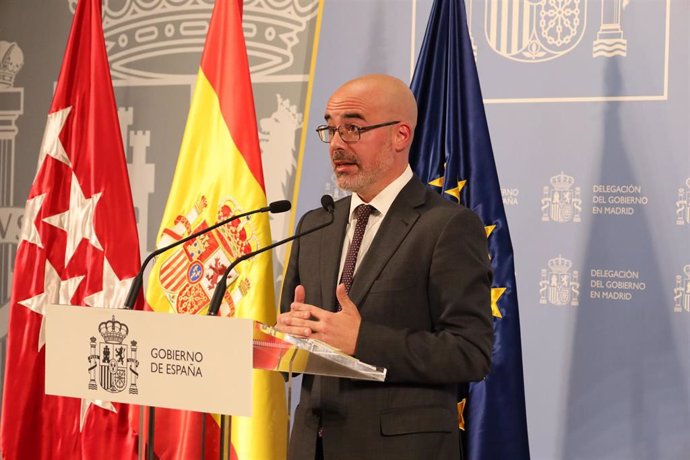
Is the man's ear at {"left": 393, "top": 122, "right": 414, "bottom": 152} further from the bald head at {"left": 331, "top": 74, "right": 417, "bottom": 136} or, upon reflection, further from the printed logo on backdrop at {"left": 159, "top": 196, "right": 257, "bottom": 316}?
the printed logo on backdrop at {"left": 159, "top": 196, "right": 257, "bottom": 316}

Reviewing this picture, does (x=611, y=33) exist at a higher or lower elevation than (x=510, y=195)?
higher

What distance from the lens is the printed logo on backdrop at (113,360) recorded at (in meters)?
1.61

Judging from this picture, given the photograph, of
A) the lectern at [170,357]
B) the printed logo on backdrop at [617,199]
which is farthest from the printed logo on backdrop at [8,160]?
the printed logo on backdrop at [617,199]

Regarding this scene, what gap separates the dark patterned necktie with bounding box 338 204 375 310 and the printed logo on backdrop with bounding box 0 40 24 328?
2436mm

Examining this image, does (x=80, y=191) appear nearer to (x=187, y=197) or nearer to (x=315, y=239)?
(x=187, y=197)

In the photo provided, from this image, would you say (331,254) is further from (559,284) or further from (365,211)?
(559,284)

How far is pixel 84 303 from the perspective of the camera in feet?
10.5

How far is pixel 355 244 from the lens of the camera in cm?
220

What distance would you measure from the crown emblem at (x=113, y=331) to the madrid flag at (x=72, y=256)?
1584 millimetres

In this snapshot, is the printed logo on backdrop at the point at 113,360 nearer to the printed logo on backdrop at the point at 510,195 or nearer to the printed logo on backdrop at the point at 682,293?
the printed logo on backdrop at the point at 510,195

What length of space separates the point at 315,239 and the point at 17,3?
2.64 metres

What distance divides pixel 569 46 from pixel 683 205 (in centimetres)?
76

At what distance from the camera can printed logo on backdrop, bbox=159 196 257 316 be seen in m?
3.08

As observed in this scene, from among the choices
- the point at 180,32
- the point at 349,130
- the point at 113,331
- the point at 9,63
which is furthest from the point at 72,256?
the point at 113,331
